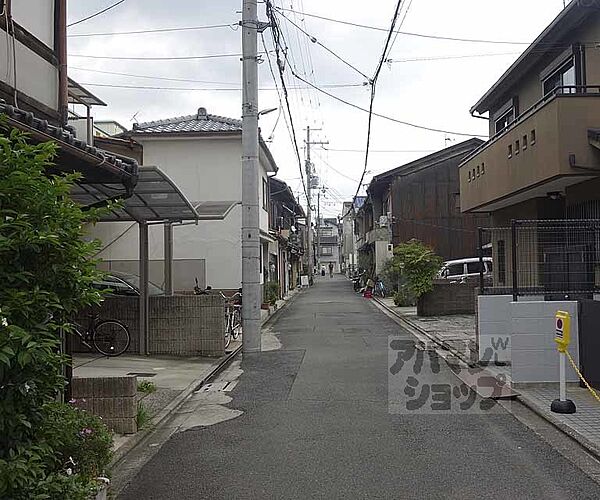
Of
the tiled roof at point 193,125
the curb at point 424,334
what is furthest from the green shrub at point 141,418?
the tiled roof at point 193,125

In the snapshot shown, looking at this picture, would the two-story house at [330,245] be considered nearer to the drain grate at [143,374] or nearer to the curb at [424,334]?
the curb at [424,334]

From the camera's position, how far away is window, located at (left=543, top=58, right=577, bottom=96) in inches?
541

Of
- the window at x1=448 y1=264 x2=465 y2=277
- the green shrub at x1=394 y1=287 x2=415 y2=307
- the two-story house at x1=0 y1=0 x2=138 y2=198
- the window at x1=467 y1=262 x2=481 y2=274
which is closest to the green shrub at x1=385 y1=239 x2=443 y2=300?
the green shrub at x1=394 y1=287 x2=415 y2=307

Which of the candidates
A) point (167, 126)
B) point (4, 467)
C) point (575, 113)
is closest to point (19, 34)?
point (4, 467)

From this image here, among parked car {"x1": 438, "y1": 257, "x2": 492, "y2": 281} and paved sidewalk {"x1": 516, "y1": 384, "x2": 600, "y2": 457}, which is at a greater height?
parked car {"x1": 438, "y1": 257, "x2": 492, "y2": 281}

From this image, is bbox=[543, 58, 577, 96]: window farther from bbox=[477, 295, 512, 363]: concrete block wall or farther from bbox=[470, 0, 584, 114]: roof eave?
bbox=[477, 295, 512, 363]: concrete block wall

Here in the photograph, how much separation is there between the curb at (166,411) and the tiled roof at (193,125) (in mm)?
10778

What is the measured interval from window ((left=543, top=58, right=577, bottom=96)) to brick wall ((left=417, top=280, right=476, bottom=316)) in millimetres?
9768

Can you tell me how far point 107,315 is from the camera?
1411cm

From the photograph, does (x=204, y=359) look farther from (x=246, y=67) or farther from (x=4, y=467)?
(x=4, y=467)

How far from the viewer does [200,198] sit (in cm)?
2275

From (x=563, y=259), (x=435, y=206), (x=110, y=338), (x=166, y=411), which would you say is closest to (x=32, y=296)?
(x=166, y=411)

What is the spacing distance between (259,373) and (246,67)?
7.04 meters

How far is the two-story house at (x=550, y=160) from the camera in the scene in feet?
34.9
